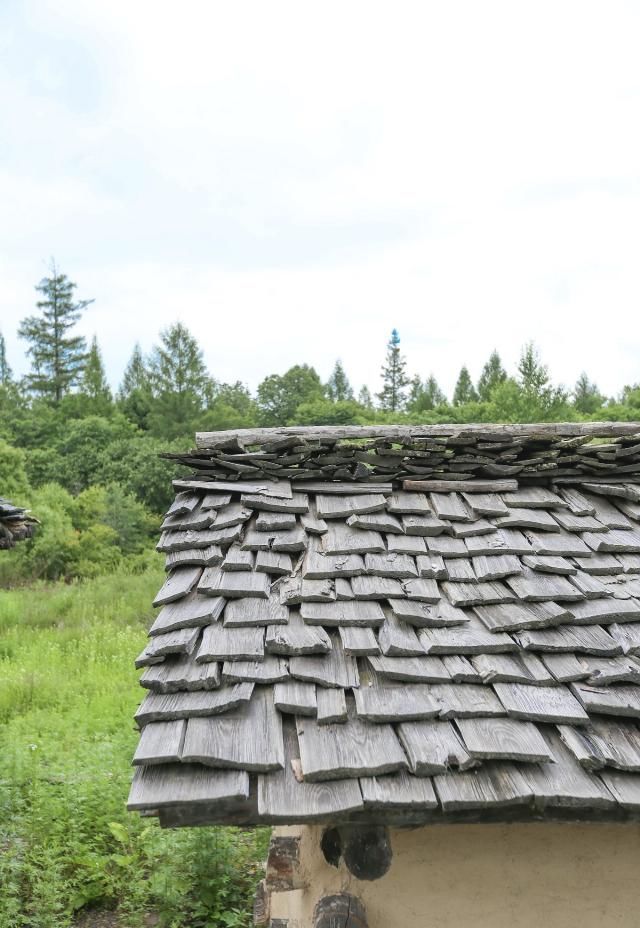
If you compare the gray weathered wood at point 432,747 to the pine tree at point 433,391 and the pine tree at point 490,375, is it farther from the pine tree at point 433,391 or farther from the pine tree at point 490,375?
the pine tree at point 433,391

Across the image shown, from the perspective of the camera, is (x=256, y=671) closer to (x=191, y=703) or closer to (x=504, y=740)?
(x=191, y=703)

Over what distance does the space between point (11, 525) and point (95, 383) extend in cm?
2876

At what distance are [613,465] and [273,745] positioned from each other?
7.63 ft

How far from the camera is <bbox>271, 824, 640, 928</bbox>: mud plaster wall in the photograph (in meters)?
A: 2.29

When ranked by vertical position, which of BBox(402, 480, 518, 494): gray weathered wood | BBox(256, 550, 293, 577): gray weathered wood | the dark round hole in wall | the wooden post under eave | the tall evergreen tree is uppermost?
the tall evergreen tree

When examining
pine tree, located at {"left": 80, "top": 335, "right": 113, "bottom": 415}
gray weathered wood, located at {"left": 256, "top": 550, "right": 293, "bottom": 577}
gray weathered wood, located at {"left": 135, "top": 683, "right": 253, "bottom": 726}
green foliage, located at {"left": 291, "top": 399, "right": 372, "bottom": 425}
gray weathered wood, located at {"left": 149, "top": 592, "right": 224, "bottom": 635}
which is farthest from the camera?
pine tree, located at {"left": 80, "top": 335, "right": 113, "bottom": 415}

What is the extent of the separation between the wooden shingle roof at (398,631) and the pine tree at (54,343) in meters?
33.5

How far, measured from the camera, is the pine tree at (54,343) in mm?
33750

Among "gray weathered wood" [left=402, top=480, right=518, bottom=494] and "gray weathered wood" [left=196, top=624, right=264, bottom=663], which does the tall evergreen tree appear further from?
"gray weathered wood" [left=196, top=624, right=264, bottom=663]

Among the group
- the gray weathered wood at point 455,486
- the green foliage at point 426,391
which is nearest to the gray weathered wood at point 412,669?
the gray weathered wood at point 455,486

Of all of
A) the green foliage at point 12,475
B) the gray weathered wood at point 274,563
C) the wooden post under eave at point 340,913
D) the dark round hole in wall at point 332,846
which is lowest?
the wooden post under eave at point 340,913

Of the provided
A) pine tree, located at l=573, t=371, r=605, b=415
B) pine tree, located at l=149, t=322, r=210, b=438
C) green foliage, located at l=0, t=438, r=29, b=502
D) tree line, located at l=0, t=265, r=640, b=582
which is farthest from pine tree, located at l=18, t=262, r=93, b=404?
pine tree, located at l=573, t=371, r=605, b=415

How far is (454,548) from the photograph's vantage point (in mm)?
2852

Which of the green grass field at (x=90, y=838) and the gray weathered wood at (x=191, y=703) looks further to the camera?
the green grass field at (x=90, y=838)
